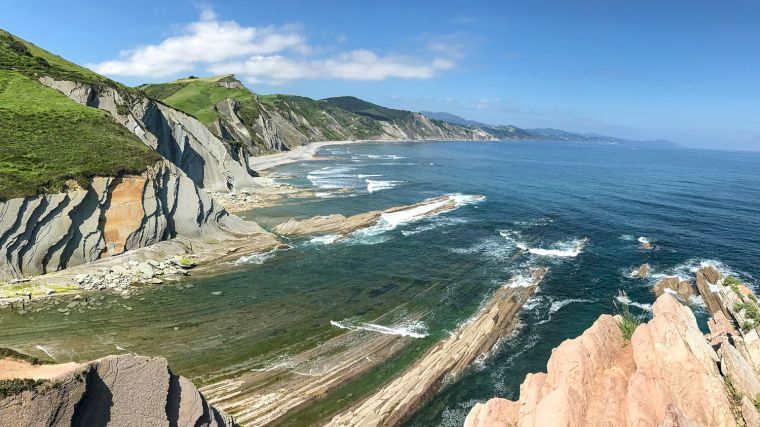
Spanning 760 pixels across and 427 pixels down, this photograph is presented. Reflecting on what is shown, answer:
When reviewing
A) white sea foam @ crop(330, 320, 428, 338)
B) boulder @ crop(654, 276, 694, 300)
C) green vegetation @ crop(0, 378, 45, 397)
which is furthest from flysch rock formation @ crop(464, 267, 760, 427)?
boulder @ crop(654, 276, 694, 300)

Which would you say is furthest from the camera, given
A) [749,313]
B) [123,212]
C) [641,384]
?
[123,212]

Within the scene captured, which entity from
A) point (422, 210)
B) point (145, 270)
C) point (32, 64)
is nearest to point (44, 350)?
point (145, 270)

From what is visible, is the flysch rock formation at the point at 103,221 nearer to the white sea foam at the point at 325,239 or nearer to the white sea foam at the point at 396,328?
the white sea foam at the point at 325,239

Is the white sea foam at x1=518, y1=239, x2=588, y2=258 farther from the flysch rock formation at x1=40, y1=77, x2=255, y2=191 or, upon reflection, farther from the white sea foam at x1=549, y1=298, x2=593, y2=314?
the flysch rock formation at x1=40, y1=77, x2=255, y2=191

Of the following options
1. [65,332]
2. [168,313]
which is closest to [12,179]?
[65,332]

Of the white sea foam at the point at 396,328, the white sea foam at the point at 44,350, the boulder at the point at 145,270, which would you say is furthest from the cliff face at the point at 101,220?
the white sea foam at the point at 396,328

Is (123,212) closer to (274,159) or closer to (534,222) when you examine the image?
(534,222)

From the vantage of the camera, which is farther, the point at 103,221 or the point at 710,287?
the point at 103,221
